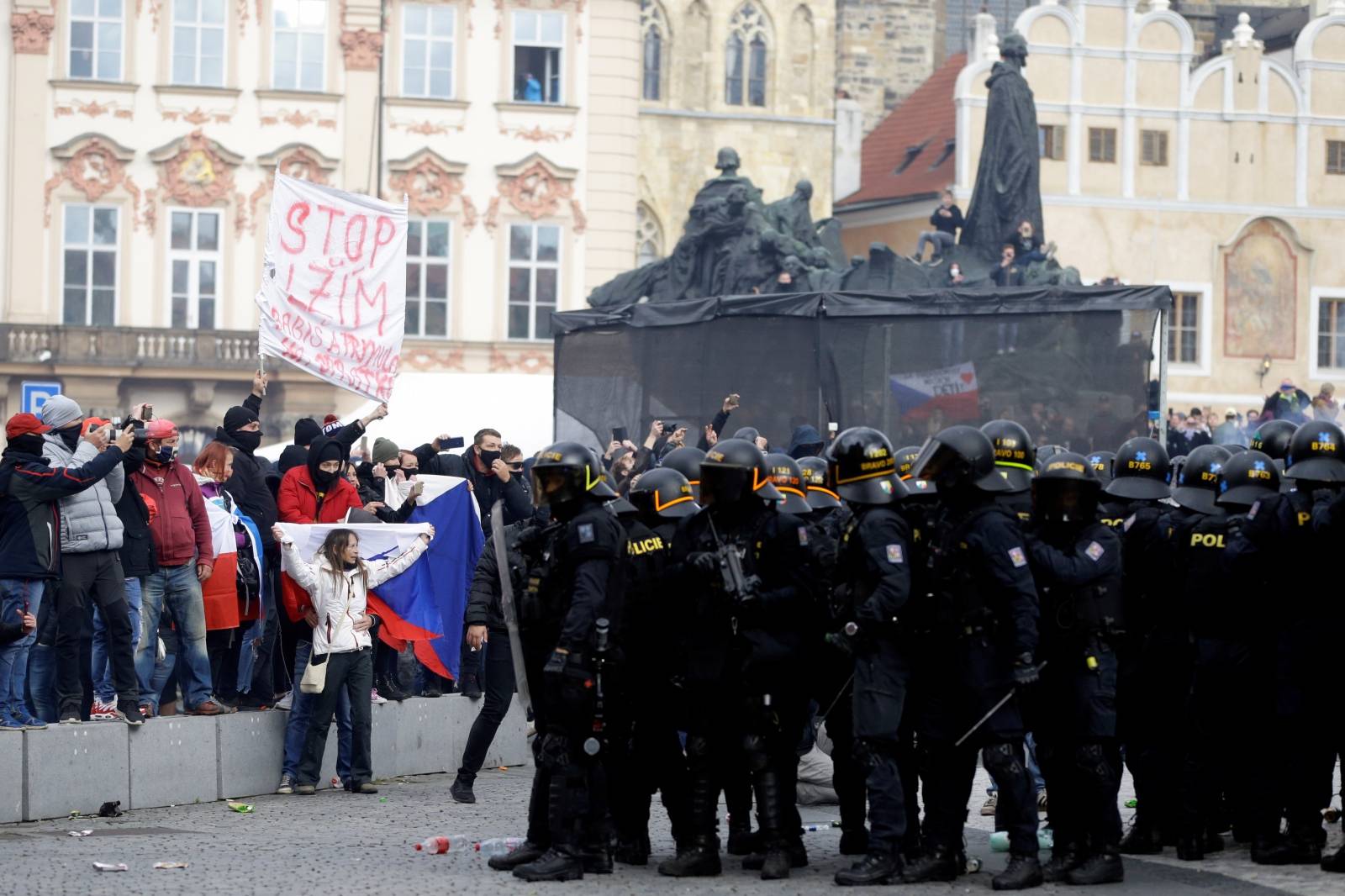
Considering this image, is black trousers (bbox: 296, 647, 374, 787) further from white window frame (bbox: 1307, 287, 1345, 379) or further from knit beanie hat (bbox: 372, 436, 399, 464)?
white window frame (bbox: 1307, 287, 1345, 379)

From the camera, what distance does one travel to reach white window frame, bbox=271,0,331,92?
3728 cm

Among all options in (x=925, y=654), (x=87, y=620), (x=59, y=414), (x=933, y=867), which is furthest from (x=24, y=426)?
(x=933, y=867)

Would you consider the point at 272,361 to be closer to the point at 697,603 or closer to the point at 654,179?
the point at 654,179

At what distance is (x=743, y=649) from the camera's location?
10.2m

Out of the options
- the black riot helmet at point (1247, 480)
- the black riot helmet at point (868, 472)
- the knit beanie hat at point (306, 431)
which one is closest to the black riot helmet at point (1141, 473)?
the black riot helmet at point (1247, 480)

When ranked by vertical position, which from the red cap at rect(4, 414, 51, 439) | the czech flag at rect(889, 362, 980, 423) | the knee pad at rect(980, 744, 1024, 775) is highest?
the czech flag at rect(889, 362, 980, 423)

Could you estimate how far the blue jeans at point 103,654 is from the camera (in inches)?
494

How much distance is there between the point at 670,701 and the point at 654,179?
42.3m

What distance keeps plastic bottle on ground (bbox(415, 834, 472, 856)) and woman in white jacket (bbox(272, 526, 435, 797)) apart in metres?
1.85

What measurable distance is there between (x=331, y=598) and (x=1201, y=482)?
15.7ft

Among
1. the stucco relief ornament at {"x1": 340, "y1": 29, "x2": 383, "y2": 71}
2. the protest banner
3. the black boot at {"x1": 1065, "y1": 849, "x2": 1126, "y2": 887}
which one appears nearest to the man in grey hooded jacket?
the protest banner

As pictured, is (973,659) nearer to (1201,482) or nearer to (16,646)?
(1201,482)

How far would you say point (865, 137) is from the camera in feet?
189

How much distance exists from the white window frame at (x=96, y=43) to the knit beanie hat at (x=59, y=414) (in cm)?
2518
